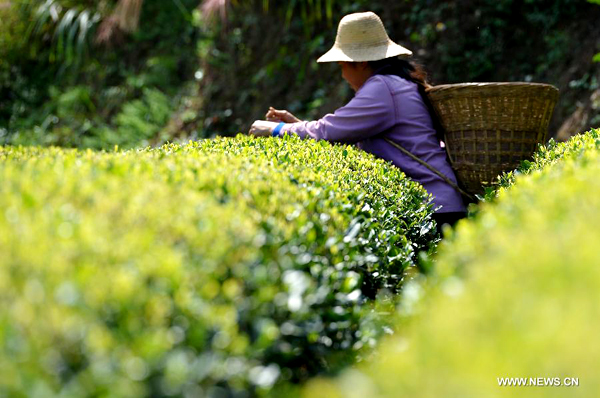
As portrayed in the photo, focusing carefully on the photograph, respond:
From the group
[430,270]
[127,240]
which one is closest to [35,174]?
[127,240]

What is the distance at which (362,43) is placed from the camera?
16.3 ft

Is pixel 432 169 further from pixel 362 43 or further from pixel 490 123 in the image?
pixel 362 43

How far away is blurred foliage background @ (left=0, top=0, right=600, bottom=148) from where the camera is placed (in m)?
7.96

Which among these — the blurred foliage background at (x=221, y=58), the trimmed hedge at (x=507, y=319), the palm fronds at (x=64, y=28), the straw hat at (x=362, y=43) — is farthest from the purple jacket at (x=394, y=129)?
the palm fronds at (x=64, y=28)

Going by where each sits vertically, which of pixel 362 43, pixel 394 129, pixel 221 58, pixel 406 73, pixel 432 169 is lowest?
pixel 221 58

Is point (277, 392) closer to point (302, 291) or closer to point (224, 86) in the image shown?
point (302, 291)

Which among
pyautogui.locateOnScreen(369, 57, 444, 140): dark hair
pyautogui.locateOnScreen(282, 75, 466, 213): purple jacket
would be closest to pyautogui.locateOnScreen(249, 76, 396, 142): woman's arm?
pyautogui.locateOnScreen(282, 75, 466, 213): purple jacket

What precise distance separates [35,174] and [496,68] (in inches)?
254

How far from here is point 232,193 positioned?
8.78 feet

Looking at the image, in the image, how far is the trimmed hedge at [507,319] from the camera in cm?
136

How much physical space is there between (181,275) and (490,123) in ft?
10.5

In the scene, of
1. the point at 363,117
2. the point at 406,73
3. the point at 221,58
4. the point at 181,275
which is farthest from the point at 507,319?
Result: the point at 221,58

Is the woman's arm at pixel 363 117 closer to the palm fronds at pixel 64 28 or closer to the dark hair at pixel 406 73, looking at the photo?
the dark hair at pixel 406 73

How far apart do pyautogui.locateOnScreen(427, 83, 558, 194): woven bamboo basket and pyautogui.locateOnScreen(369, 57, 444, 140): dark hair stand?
0.08 metres
